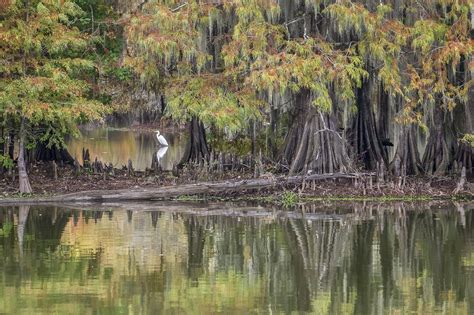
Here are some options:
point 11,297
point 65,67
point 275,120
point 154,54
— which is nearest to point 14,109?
point 65,67

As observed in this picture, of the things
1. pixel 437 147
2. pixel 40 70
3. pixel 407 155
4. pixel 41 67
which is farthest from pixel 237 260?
pixel 437 147

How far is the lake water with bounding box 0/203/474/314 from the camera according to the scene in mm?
10781

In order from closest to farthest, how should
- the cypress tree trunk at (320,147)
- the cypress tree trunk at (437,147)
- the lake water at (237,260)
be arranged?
1. the lake water at (237,260)
2. the cypress tree trunk at (320,147)
3. the cypress tree trunk at (437,147)

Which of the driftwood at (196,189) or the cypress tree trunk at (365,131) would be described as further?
the cypress tree trunk at (365,131)

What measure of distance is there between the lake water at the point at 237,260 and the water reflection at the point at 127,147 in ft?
30.4

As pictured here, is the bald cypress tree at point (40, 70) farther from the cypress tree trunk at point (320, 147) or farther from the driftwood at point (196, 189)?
the cypress tree trunk at point (320, 147)

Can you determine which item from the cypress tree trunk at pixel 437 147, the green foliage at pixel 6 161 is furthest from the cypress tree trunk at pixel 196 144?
the cypress tree trunk at pixel 437 147

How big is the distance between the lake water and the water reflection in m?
9.27

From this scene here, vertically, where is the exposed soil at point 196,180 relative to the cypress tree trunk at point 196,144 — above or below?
below

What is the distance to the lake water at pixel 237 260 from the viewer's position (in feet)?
→ 35.4

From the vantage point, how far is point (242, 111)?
22.0 metres

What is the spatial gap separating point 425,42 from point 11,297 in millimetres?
12983

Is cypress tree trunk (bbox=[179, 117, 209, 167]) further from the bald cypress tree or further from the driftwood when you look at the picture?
the bald cypress tree

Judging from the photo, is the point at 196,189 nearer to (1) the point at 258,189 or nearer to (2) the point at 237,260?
(1) the point at 258,189
